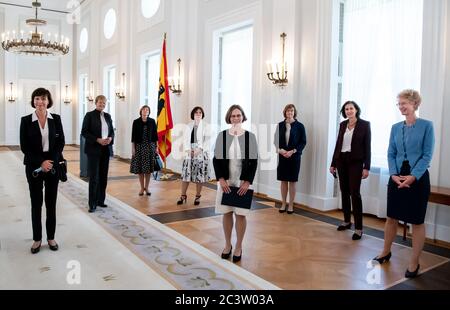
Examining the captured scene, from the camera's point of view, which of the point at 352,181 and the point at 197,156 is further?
the point at 197,156

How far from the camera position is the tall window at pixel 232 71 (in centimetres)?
751

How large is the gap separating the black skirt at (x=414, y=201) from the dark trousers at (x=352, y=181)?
1042mm

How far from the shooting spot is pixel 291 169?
5.48 meters

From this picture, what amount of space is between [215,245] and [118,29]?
1053 centimetres

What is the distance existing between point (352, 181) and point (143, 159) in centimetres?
329

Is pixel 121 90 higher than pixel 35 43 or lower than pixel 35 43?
lower

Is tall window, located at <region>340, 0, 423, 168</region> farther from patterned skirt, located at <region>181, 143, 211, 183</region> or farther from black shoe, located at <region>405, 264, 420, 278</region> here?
patterned skirt, located at <region>181, 143, 211, 183</region>

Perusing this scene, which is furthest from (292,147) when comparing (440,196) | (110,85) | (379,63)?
(110,85)

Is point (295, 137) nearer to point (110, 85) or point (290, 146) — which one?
point (290, 146)

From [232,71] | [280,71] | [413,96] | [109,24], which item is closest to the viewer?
[413,96]

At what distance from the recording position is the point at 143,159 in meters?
6.25

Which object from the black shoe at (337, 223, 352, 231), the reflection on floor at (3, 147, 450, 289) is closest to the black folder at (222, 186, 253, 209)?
the reflection on floor at (3, 147, 450, 289)

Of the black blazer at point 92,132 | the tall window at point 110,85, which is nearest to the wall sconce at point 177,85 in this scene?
the black blazer at point 92,132
